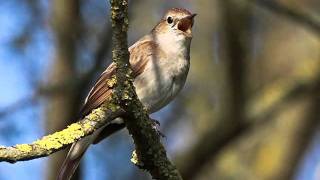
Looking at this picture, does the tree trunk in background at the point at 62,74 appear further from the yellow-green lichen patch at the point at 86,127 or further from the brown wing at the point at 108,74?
the yellow-green lichen patch at the point at 86,127

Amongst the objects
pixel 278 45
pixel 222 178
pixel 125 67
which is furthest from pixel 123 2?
pixel 278 45

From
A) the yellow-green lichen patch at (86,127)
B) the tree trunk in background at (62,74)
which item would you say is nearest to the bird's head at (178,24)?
the tree trunk in background at (62,74)

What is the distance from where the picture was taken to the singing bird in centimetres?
497

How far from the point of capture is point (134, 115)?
11.9 feet

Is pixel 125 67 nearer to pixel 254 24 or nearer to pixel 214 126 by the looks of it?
pixel 214 126

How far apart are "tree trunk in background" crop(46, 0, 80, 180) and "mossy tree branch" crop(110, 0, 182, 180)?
2049mm

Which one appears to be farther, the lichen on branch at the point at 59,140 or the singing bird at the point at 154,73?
the singing bird at the point at 154,73

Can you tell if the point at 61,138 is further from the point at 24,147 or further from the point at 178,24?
the point at 178,24

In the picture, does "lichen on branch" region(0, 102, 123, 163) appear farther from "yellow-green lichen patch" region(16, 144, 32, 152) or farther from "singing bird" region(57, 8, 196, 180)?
"singing bird" region(57, 8, 196, 180)

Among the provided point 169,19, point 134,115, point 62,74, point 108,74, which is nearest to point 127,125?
point 134,115

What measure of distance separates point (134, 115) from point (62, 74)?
288 centimetres

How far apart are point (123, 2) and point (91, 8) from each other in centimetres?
511

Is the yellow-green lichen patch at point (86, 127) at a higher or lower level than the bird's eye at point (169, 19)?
lower

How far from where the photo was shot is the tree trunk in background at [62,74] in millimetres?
6105
